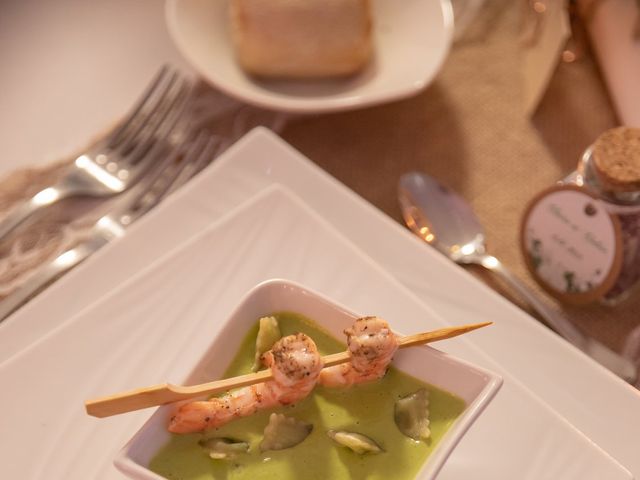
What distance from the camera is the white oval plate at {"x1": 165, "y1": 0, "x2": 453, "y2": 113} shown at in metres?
1.11

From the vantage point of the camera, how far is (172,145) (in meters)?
1.15

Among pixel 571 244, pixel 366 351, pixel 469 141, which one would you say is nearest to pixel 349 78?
pixel 469 141

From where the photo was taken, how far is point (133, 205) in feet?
3.50

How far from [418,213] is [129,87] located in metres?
0.55

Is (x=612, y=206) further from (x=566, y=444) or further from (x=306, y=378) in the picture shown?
(x=306, y=378)

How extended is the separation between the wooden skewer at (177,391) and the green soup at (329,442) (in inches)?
1.8

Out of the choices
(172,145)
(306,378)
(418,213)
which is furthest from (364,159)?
(306,378)

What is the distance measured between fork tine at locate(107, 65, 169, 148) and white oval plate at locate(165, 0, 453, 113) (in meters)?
0.07

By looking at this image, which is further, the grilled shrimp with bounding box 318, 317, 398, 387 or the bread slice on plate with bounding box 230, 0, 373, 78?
the bread slice on plate with bounding box 230, 0, 373, 78

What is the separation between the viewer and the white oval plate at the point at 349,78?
111 centimetres

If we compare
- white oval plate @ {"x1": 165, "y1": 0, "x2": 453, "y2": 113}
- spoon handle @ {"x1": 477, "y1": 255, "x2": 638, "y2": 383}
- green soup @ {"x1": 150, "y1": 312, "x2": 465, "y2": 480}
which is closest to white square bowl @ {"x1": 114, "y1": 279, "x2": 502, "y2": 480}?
green soup @ {"x1": 150, "y1": 312, "x2": 465, "y2": 480}

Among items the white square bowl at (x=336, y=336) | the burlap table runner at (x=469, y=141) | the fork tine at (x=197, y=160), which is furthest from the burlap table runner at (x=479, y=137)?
the white square bowl at (x=336, y=336)

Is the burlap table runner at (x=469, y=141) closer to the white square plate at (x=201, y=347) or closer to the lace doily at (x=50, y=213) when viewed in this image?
the lace doily at (x=50, y=213)

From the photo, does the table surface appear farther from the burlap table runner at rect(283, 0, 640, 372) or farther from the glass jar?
the glass jar
